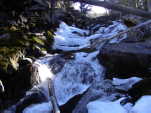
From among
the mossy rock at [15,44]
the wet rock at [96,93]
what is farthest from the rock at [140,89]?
the mossy rock at [15,44]

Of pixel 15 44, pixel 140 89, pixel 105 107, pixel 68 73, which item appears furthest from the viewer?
pixel 15 44

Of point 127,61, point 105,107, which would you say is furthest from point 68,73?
A: point 105,107

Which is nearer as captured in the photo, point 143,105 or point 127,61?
point 143,105

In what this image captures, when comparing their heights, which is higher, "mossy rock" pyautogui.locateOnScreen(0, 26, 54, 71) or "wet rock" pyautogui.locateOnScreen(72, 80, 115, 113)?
"mossy rock" pyautogui.locateOnScreen(0, 26, 54, 71)

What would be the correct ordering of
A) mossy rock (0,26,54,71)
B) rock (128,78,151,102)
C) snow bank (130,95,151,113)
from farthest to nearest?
mossy rock (0,26,54,71) → rock (128,78,151,102) → snow bank (130,95,151,113)

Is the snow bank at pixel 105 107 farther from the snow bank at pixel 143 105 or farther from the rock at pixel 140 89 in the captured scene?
the rock at pixel 140 89

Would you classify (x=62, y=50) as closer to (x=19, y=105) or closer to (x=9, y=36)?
(x=9, y=36)

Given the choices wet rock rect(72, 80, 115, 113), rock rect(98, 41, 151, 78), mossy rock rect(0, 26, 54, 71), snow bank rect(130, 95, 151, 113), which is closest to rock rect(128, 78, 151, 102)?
snow bank rect(130, 95, 151, 113)

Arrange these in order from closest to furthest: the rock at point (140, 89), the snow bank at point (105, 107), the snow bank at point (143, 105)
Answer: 1. the snow bank at point (143, 105)
2. the snow bank at point (105, 107)
3. the rock at point (140, 89)

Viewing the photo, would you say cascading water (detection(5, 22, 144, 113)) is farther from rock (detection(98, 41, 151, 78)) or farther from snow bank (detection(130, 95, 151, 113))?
snow bank (detection(130, 95, 151, 113))

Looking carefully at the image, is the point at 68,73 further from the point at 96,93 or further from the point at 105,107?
the point at 105,107

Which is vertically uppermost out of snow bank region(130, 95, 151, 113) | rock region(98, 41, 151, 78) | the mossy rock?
the mossy rock

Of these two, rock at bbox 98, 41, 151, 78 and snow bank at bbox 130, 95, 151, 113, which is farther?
rock at bbox 98, 41, 151, 78

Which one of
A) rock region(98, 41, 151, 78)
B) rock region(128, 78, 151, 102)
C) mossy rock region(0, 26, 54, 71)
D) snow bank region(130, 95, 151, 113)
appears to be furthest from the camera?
rock region(98, 41, 151, 78)
